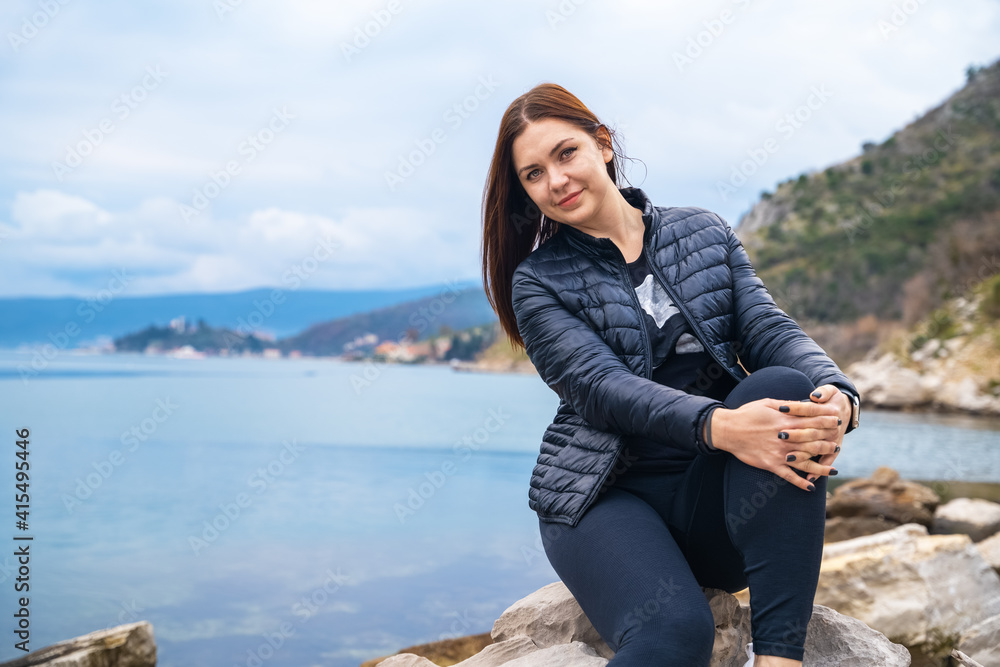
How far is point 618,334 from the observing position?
6.17 ft

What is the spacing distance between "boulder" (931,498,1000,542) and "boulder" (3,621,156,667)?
256 inches

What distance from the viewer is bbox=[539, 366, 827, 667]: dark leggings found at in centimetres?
150

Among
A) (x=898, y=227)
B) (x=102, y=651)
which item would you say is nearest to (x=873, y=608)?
(x=102, y=651)

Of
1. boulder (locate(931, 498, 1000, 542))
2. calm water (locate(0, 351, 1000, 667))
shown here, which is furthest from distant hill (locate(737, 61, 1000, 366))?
boulder (locate(931, 498, 1000, 542))

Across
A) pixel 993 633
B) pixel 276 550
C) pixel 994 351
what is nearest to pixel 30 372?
pixel 276 550

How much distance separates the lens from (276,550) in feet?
32.2

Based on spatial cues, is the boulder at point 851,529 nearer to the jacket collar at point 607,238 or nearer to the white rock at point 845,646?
the white rock at point 845,646

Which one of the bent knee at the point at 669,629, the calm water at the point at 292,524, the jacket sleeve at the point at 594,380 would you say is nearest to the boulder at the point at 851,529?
the calm water at the point at 292,524

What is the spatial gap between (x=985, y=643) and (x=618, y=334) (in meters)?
2.79

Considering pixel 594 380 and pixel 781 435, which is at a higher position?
pixel 594 380

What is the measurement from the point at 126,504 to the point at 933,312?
25220 millimetres

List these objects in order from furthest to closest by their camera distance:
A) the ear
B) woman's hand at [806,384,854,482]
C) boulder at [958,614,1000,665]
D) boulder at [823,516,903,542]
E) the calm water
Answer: the calm water
boulder at [823,516,903,542]
boulder at [958,614,1000,665]
the ear
woman's hand at [806,384,854,482]

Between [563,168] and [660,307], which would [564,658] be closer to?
[660,307]

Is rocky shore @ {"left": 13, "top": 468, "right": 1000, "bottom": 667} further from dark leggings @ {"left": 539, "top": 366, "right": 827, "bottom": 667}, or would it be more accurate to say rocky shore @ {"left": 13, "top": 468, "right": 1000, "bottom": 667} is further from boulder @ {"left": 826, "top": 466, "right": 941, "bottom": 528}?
boulder @ {"left": 826, "top": 466, "right": 941, "bottom": 528}
